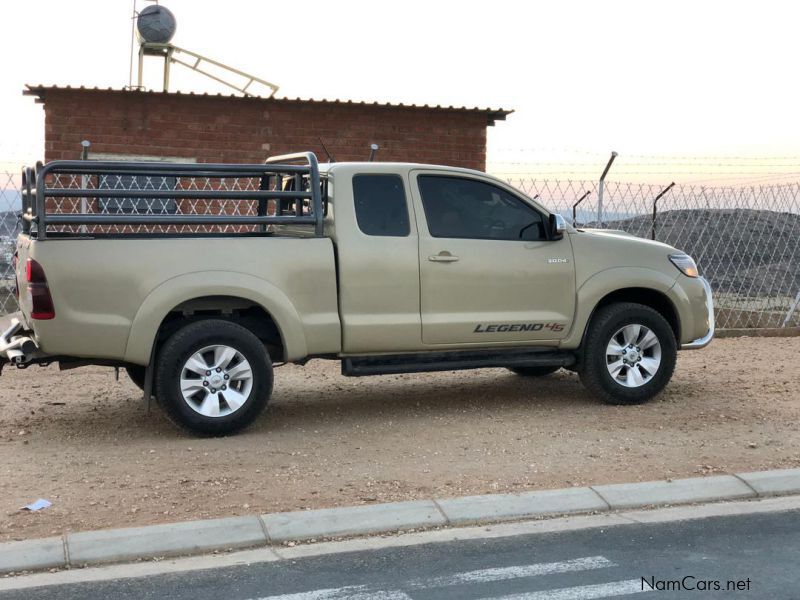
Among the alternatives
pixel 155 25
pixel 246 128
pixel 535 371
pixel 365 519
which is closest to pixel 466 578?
pixel 365 519

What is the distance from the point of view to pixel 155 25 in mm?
17109

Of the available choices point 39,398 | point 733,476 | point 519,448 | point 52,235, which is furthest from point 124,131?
point 733,476

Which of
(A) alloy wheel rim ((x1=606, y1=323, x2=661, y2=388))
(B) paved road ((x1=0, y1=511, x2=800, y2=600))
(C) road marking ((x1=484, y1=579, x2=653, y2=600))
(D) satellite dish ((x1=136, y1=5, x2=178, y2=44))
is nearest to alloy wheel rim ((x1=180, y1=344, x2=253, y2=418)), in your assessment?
(B) paved road ((x1=0, y1=511, x2=800, y2=600))

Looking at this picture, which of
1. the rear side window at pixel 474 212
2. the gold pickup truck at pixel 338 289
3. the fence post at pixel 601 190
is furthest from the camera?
the fence post at pixel 601 190

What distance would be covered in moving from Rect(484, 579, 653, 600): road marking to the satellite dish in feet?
47.6

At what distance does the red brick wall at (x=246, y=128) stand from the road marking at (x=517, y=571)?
36.5 feet

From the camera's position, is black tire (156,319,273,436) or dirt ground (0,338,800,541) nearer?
dirt ground (0,338,800,541)

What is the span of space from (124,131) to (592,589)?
11.9m

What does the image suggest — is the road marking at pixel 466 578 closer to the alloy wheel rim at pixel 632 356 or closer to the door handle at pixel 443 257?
the door handle at pixel 443 257

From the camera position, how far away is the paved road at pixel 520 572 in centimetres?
459

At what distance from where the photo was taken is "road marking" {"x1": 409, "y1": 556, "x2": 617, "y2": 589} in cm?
474

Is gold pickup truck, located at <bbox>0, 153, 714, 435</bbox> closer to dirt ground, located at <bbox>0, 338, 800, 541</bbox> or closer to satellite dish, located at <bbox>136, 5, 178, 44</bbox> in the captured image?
dirt ground, located at <bbox>0, 338, 800, 541</bbox>

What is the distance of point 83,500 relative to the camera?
19.1 ft

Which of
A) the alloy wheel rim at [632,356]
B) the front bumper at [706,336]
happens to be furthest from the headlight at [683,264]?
the alloy wheel rim at [632,356]
